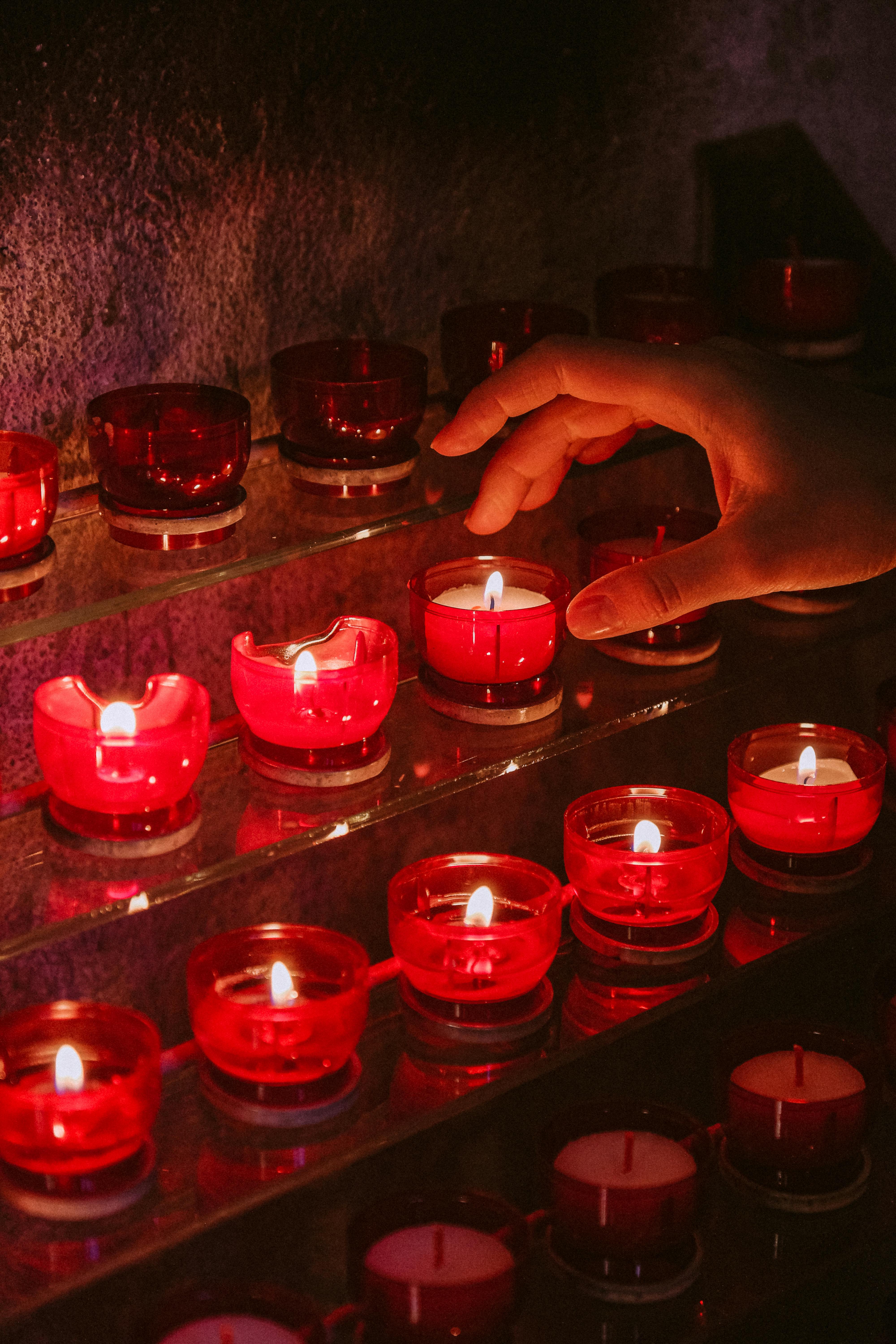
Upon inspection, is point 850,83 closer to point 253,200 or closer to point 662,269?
point 662,269

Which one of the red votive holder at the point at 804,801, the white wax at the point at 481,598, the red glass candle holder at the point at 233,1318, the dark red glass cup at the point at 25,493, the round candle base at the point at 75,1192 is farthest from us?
the red votive holder at the point at 804,801

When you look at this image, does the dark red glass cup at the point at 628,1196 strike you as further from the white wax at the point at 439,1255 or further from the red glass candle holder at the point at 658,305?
the red glass candle holder at the point at 658,305

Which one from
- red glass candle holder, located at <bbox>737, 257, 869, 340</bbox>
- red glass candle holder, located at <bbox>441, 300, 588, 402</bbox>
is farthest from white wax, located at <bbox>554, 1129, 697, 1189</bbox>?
red glass candle holder, located at <bbox>737, 257, 869, 340</bbox>

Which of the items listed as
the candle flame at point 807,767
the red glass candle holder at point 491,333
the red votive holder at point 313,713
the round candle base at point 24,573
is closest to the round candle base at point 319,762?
the red votive holder at point 313,713

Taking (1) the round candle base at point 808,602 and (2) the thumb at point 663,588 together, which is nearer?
(2) the thumb at point 663,588

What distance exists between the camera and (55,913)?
3.52 feet

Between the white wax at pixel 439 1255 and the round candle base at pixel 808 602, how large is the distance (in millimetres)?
657

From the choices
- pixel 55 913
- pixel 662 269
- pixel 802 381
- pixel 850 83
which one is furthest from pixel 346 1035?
pixel 850 83

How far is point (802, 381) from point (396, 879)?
1.80 ft

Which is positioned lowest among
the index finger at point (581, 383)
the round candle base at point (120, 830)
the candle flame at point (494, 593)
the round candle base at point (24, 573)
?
the round candle base at point (120, 830)

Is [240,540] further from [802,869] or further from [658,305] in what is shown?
[802,869]

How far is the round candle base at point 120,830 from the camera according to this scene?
3.70ft

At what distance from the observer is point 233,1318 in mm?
1297

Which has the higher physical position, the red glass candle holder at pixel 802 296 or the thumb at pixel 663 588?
the red glass candle holder at pixel 802 296
